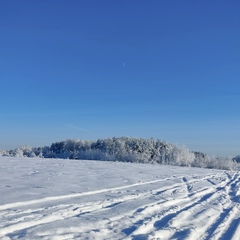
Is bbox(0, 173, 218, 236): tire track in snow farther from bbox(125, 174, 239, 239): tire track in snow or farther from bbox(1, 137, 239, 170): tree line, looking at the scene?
bbox(1, 137, 239, 170): tree line

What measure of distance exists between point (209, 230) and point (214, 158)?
26752mm

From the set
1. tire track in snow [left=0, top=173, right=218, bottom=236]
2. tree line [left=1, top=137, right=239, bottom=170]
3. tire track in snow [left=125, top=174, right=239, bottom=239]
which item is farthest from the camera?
tree line [left=1, top=137, right=239, bottom=170]

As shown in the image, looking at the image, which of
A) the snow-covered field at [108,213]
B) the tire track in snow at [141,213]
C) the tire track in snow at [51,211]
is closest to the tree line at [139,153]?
the snow-covered field at [108,213]

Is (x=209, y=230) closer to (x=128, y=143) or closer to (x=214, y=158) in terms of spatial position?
(x=214, y=158)

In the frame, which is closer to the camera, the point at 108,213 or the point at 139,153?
the point at 108,213

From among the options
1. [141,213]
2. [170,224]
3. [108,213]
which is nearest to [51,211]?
[108,213]

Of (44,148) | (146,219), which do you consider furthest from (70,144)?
(146,219)

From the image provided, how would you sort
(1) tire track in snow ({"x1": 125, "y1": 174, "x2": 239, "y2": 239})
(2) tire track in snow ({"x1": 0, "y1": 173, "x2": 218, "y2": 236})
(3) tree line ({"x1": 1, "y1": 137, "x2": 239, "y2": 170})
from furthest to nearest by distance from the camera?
1. (3) tree line ({"x1": 1, "y1": 137, "x2": 239, "y2": 170})
2. (1) tire track in snow ({"x1": 125, "y1": 174, "x2": 239, "y2": 239})
3. (2) tire track in snow ({"x1": 0, "y1": 173, "x2": 218, "y2": 236})

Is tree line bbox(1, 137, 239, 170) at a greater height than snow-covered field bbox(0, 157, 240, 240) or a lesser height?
greater

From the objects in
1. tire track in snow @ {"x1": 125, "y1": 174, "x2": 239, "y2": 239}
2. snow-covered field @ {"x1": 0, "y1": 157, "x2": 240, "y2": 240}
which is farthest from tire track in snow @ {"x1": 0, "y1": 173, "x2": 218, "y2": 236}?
tire track in snow @ {"x1": 125, "y1": 174, "x2": 239, "y2": 239}

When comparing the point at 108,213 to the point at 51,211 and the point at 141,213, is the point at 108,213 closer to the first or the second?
the point at 141,213

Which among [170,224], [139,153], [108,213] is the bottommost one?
[170,224]

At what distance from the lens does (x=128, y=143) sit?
3466cm

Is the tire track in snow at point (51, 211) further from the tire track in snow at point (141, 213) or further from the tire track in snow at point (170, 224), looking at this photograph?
the tire track in snow at point (170, 224)
